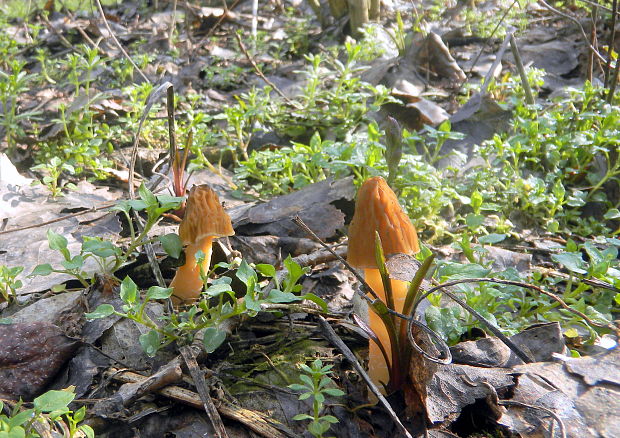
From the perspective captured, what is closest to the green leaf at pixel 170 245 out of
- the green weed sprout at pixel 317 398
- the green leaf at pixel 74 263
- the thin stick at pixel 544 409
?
the green leaf at pixel 74 263

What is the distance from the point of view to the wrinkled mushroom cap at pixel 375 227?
1420 millimetres

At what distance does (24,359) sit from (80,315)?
250mm

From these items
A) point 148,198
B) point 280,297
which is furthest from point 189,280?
point 280,297

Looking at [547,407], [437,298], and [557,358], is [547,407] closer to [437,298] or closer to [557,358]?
[557,358]

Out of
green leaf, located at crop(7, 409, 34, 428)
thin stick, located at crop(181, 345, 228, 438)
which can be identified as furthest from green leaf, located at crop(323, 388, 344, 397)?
green leaf, located at crop(7, 409, 34, 428)

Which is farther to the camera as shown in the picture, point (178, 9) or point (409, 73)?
point (178, 9)

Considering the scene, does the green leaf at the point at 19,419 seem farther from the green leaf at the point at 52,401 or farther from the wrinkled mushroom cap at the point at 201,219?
the wrinkled mushroom cap at the point at 201,219

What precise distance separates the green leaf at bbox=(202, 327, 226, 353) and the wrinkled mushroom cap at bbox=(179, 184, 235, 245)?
1.38ft

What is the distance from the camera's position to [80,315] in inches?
71.7

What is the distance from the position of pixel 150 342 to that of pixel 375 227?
724 millimetres

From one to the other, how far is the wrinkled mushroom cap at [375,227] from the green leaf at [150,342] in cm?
61

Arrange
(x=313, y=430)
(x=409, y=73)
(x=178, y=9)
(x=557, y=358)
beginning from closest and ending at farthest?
(x=313, y=430)
(x=557, y=358)
(x=409, y=73)
(x=178, y=9)

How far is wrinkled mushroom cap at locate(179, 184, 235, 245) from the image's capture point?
1814 millimetres

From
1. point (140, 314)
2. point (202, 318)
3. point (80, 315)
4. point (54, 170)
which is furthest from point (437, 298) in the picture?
point (54, 170)
